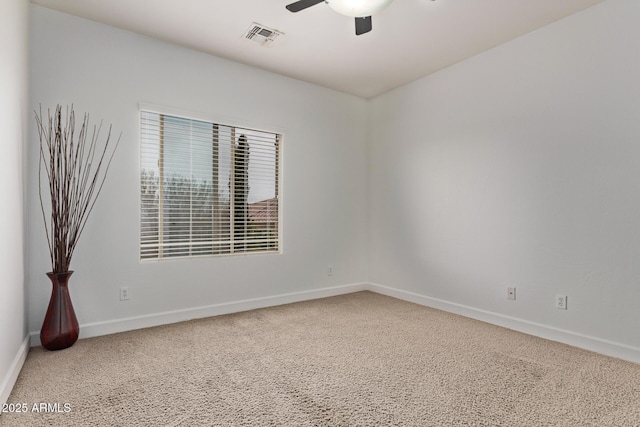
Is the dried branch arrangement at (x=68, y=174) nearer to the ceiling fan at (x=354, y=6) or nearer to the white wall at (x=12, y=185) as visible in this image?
the white wall at (x=12, y=185)

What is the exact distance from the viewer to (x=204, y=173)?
3.52 m

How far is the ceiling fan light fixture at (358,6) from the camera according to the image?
204 centimetres

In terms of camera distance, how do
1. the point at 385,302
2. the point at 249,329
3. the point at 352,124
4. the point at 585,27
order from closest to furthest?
the point at 585,27 < the point at 249,329 < the point at 385,302 < the point at 352,124

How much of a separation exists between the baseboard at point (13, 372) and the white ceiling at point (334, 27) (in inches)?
Result: 100

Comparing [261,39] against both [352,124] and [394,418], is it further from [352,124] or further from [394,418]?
[394,418]

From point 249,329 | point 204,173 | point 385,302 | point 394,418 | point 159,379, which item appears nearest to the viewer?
point 394,418

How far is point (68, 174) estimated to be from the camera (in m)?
2.75

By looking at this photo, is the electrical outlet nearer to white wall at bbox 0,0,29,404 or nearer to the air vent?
the air vent

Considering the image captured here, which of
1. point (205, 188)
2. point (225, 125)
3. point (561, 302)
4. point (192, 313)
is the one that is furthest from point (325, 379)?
point (225, 125)

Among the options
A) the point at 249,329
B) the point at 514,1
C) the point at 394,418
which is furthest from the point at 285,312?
the point at 514,1

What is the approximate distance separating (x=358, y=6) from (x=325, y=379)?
2265 mm

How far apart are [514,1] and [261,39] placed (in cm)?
206

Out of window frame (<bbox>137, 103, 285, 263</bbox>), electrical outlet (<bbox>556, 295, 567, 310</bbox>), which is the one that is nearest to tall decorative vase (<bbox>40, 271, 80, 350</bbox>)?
window frame (<bbox>137, 103, 285, 263</bbox>)

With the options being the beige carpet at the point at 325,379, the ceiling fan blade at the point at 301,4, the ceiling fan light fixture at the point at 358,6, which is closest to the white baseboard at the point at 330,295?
the beige carpet at the point at 325,379
